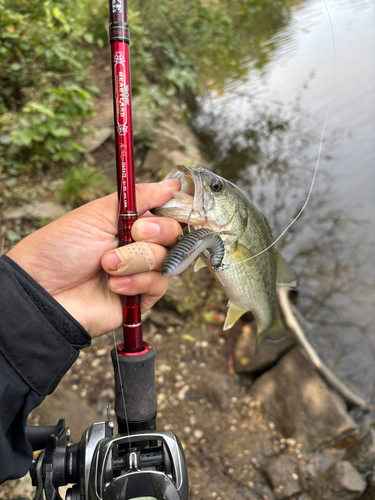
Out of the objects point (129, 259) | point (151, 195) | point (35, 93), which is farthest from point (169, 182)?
point (35, 93)

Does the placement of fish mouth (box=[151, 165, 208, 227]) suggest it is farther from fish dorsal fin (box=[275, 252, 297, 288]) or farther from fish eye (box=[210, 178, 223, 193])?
fish dorsal fin (box=[275, 252, 297, 288])

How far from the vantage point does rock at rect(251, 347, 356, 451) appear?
3.08 meters

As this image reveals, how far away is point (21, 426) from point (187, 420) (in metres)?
2.32

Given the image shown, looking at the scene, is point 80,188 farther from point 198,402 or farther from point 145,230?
point 145,230

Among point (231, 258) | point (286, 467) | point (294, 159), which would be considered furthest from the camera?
point (294, 159)

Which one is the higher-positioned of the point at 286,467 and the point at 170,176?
the point at 170,176

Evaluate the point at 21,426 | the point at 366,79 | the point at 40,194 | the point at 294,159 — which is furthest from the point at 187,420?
the point at 366,79

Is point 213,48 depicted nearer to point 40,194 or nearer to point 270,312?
point 40,194

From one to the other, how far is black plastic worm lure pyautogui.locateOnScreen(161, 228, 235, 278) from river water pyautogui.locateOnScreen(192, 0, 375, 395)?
2478mm

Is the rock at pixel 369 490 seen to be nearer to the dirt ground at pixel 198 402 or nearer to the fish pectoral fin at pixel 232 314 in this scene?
the dirt ground at pixel 198 402

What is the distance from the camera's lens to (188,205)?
1303 mm

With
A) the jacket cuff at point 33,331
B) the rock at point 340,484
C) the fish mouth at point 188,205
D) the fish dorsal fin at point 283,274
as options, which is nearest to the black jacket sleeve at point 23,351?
the jacket cuff at point 33,331

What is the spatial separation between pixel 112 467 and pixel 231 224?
953 mm

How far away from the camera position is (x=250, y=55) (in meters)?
8.50
